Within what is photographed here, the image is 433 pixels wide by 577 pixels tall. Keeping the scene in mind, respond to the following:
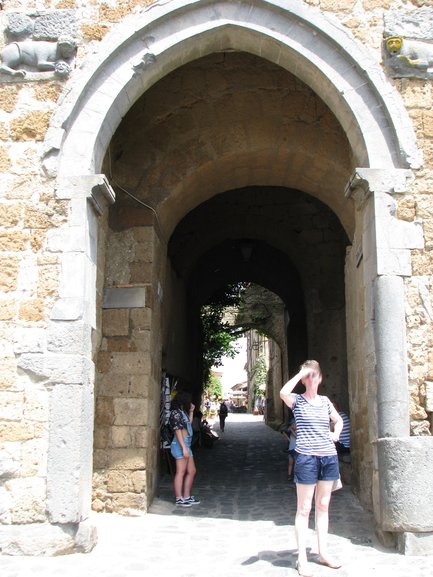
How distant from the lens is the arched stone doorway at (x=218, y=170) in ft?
14.8

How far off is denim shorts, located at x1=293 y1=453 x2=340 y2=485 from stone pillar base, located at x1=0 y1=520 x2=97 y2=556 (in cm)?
162

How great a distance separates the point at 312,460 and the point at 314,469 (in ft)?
0.18

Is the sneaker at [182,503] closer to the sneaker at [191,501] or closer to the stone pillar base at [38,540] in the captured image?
the sneaker at [191,501]

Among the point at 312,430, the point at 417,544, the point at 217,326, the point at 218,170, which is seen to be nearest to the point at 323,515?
the point at 312,430

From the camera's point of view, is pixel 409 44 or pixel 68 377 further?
pixel 409 44

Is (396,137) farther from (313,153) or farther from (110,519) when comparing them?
(110,519)

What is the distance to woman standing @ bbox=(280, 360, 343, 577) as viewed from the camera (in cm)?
386

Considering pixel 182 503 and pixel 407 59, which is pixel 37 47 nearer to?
pixel 407 59

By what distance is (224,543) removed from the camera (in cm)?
467

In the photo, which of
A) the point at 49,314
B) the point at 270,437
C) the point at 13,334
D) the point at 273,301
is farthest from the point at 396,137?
the point at 273,301

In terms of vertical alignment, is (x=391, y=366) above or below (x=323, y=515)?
above

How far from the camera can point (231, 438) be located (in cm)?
1362

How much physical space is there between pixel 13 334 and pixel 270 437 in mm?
9754

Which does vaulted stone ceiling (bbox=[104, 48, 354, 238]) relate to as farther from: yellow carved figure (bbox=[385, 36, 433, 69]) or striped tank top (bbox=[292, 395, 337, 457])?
striped tank top (bbox=[292, 395, 337, 457])
